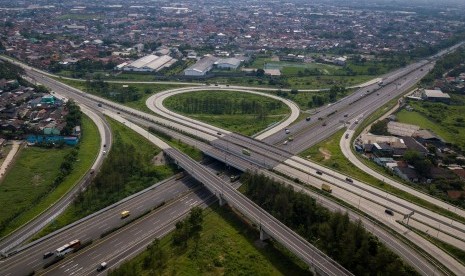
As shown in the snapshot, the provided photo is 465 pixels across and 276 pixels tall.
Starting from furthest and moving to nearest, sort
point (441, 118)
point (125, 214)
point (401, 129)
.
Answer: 1. point (441, 118)
2. point (401, 129)
3. point (125, 214)

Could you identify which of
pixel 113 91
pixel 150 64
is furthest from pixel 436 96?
pixel 150 64

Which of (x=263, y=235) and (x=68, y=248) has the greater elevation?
(x=68, y=248)

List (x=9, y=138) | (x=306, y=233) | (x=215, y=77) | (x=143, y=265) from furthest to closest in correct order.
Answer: (x=215, y=77) < (x=9, y=138) < (x=306, y=233) < (x=143, y=265)

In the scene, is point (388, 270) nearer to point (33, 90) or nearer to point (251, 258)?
point (251, 258)

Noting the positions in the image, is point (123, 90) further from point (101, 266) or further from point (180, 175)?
point (101, 266)

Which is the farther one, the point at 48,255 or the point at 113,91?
the point at 113,91

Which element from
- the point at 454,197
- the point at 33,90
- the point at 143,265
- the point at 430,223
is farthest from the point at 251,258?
the point at 33,90

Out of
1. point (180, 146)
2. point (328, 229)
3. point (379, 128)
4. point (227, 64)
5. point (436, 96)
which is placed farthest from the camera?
point (227, 64)
